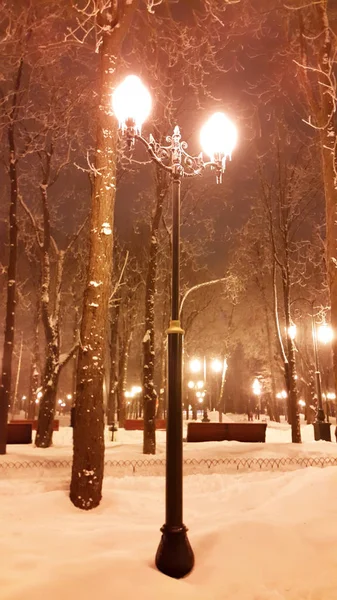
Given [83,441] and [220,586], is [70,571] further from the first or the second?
[83,441]

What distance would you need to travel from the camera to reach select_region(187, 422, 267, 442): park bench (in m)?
16.3

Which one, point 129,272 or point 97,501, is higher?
point 129,272

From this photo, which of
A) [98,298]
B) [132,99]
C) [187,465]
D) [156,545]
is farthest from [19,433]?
[132,99]

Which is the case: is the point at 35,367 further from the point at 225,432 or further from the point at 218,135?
the point at 218,135

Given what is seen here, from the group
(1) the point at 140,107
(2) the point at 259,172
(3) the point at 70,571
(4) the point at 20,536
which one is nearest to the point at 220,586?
(3) the point at 70,571

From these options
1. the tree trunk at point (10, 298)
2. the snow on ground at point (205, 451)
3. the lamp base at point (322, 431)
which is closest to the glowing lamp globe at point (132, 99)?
the tree trunk at point (10, 298)

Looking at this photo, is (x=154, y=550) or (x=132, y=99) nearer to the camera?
(x=154, y=550)

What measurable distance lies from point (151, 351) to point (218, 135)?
9319mm

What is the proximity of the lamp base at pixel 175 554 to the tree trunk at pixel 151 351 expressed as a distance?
9.69 m

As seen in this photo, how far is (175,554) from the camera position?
4.48 meters

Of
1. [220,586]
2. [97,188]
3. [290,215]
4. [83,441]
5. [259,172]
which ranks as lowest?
[220,586]

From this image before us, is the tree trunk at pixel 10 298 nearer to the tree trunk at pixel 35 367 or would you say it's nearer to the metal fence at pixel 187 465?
the metal fence at pixel 187 465

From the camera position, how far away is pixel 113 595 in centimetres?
388

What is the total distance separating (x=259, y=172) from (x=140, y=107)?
15.8 metres
